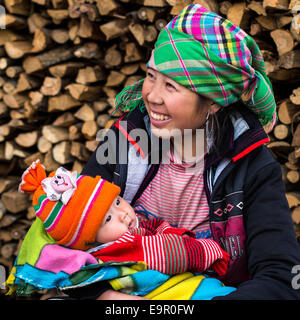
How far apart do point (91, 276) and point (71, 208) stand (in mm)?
228

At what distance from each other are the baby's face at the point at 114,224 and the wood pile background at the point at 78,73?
3.72 feet

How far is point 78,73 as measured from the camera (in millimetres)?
2738

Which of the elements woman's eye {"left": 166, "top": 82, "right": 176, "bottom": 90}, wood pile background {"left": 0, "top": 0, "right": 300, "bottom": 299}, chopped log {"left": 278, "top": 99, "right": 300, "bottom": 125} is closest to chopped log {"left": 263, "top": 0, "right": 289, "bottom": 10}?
wood pile background {"left": 0, "top": 0, "right": 300, "bottom": 299}

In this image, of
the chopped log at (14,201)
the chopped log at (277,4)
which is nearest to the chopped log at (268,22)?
the chopped log at (277,4)

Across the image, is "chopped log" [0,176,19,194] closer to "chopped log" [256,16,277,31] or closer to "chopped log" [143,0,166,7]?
"chopped log" [143,0,166,7]

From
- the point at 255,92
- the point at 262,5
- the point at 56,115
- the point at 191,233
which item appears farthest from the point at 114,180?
the point at 56,115

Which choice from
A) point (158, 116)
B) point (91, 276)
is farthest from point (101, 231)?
point (158, 116)

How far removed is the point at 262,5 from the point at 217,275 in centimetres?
137

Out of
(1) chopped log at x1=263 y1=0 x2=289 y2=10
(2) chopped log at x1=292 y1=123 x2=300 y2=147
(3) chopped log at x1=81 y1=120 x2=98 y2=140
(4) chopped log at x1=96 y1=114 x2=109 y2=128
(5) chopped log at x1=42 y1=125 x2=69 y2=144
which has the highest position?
(1) chopped log at x1=263 y1=0 x2=289 y2=10

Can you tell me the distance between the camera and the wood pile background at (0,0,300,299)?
2197mm

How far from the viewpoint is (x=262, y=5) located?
6.89ft

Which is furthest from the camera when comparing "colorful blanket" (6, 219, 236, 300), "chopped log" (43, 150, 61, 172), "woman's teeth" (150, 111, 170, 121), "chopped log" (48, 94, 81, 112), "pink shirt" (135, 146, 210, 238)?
"chopped log" (43, 150, 61, 172)

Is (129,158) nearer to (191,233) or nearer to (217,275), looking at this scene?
(191,233)

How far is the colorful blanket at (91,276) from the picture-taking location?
4.05ft
